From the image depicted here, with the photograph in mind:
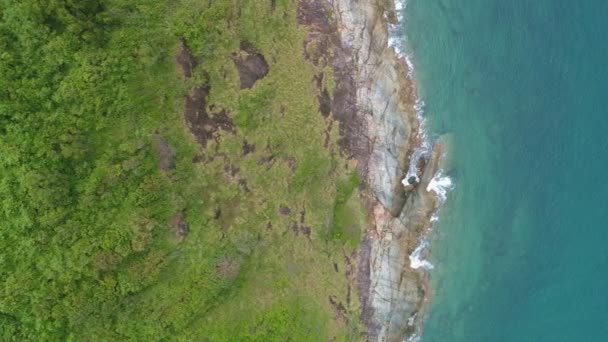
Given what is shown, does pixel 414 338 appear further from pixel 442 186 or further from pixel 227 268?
pixel 227 268

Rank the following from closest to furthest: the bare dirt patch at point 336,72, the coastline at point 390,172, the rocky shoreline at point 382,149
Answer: the bare dirt patch at point 336,72, the rocky shoreline at point 382,149, the coastline at point 390,172

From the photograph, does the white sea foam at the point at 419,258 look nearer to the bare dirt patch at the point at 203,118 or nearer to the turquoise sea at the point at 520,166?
the turquoise sea at the point at 520,166

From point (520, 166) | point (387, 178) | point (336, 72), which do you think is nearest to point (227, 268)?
point (387, 178)

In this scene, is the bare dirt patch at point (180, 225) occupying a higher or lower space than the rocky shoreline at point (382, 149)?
lower

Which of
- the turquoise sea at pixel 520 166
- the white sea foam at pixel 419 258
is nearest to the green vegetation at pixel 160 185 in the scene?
the white sea foam at pixel 419 258

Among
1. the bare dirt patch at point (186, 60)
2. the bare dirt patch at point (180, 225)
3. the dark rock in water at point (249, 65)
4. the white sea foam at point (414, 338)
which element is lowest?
the bare dirt patch at point (180, 225)

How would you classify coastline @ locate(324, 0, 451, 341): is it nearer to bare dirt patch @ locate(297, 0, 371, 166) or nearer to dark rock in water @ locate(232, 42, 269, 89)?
bare dirt patch @ locate(297, 0, 371, 166)
